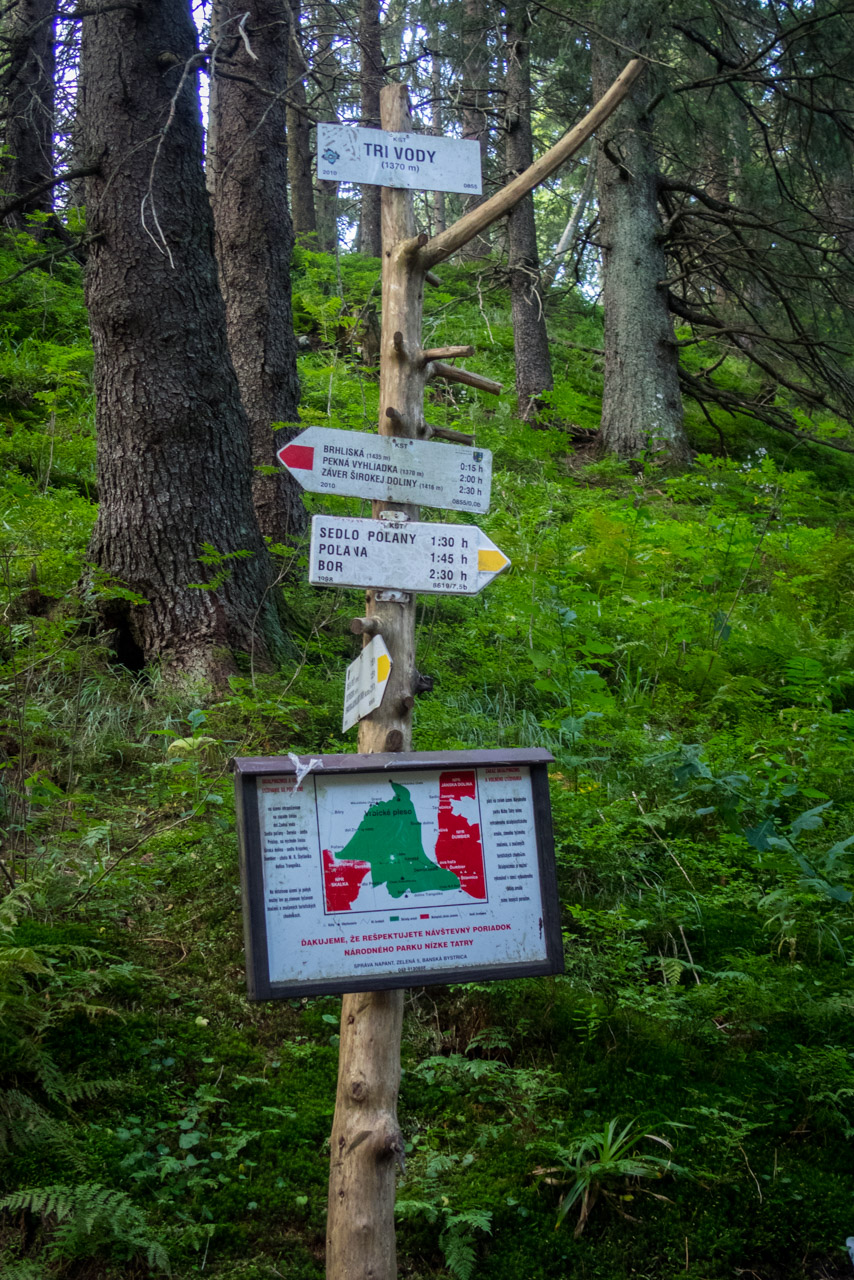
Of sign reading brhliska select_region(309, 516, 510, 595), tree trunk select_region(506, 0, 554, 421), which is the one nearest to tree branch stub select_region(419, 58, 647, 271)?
sign reading brhliska select_region(309, 516, 510, 595)

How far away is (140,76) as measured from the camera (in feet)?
17.6

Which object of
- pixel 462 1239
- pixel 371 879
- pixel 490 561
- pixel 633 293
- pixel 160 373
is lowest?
pixel 462 1239

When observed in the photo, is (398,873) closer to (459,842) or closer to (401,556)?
(459,842)

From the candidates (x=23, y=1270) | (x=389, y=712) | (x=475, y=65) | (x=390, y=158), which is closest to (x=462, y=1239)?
(x=23, y=1270)

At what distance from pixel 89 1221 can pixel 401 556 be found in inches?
72.4

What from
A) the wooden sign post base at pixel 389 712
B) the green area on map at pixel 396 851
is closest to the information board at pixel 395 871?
the green area on map at pixel 396 851

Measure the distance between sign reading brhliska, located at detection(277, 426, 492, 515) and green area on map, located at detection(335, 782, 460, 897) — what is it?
0.81 metres

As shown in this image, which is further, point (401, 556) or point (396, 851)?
point (401, 556)

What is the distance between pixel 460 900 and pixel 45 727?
2.93 m

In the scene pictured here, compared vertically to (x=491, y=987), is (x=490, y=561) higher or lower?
higher

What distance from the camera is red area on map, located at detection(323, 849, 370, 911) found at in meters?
2.16

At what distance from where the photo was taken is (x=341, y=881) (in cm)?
217

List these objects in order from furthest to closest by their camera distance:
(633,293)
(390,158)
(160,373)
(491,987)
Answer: (633,293) < (160,373) < (491,987) < (390,158)

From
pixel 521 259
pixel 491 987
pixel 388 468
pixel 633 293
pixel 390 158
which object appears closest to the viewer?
pixel 388 468
